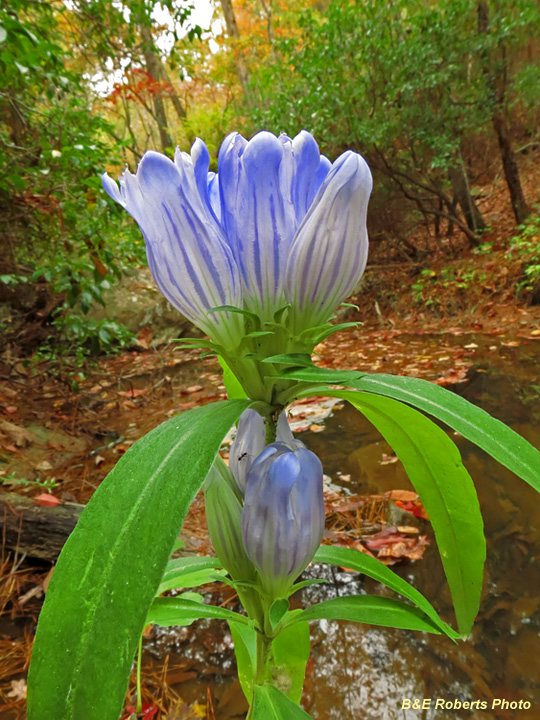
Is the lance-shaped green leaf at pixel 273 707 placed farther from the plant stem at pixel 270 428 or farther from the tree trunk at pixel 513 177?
the tree trunk at pixel 513 177

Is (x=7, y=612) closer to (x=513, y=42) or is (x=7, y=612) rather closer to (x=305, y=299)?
(x=305, y=299)

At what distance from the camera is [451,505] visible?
56 cm

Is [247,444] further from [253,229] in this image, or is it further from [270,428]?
[253,229]

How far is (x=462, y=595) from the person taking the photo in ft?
1.80

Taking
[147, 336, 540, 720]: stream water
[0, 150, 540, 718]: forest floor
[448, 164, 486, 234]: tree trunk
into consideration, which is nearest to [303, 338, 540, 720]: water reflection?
[147, 336, 540, 720]: stream water

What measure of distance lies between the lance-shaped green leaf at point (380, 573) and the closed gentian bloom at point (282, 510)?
5.5 inches

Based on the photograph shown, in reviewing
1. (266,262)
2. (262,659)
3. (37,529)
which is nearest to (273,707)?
(262,659)

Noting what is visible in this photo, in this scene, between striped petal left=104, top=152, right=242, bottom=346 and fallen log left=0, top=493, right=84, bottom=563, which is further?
fallen log left=0, top=493, right=84, bottom=563

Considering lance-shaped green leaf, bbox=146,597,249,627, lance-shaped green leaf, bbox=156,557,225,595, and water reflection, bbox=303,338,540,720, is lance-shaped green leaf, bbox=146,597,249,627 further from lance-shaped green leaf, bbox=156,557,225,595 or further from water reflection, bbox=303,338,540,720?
water reflection, bbox=303,338,540,720

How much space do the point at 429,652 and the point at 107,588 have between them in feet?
3.19

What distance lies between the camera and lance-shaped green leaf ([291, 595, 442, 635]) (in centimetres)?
60

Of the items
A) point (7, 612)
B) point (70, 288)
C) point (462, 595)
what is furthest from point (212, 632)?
point (70, 288)

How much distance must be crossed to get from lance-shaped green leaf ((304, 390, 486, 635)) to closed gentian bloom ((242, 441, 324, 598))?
0.10m

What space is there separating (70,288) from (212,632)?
1.73 metres
